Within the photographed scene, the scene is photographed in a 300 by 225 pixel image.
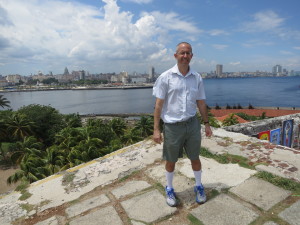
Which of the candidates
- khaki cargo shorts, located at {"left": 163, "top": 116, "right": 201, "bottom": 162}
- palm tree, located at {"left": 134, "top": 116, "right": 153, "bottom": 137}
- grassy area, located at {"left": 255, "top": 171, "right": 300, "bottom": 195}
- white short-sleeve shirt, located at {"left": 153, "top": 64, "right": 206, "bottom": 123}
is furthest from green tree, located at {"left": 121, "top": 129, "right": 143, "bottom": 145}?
white short-sleeve shirt, located at {"left": 153, "top": 64, "right": 206, "bottom": 123}

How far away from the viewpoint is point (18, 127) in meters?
23.9

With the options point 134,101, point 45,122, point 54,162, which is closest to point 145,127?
point 54,162

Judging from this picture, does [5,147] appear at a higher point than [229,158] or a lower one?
lower

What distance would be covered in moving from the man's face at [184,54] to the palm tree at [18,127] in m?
25.7

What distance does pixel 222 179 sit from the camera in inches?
128

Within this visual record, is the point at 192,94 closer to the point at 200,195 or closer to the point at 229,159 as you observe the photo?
the point at 200,195

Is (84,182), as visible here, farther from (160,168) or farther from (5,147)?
(5,147)

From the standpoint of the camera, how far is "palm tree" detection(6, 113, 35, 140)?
23714 mm

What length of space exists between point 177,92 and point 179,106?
0.17m

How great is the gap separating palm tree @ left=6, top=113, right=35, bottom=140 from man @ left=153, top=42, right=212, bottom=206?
2538 centimetres

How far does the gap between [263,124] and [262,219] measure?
4509 millimetres

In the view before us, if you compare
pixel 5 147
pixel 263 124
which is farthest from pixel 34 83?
pixel 263 124

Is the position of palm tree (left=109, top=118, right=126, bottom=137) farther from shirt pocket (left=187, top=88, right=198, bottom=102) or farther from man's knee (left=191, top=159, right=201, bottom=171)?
shirt pocket (left=187, top=88, right=198, bottom=102)

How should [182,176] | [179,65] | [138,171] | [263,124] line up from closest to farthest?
[179,65] < [182,176] < [138,171] < [263,124]
